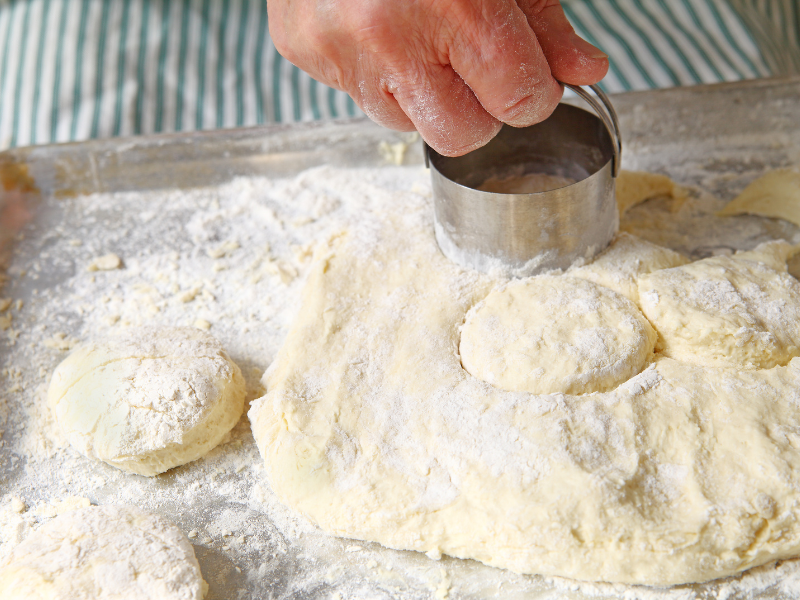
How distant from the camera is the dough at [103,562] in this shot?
1273mm

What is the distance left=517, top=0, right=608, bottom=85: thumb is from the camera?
4.74 feet

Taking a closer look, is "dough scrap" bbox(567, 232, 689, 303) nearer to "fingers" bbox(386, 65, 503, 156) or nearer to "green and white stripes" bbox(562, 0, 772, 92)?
"fingers" bbox(386, 65, 503, 156)

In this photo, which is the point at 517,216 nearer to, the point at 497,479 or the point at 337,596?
the point at 497,479

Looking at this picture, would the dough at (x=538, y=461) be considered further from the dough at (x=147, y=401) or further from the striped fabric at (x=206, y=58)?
the striped fabric at (x=206, y=58)

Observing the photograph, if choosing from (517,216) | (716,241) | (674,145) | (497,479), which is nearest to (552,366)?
(497,479)

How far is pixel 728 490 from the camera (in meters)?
1.27

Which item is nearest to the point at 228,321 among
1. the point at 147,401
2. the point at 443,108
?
Answer: the point at 147,401

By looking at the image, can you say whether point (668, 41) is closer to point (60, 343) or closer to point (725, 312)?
point (725, 312)

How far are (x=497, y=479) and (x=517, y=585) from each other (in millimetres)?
219

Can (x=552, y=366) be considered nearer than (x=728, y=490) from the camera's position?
No

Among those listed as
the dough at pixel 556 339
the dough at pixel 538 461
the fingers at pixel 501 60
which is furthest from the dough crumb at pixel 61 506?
the fingers at pixel 501 60

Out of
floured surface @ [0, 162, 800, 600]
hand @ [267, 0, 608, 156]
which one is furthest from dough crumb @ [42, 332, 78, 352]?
hand @ [267, 0, 608, 156]

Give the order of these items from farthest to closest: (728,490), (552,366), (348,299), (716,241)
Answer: (716,241) < (348,299) < (552,366) < (728,490)

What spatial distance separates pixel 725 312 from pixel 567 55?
26.0 inches
